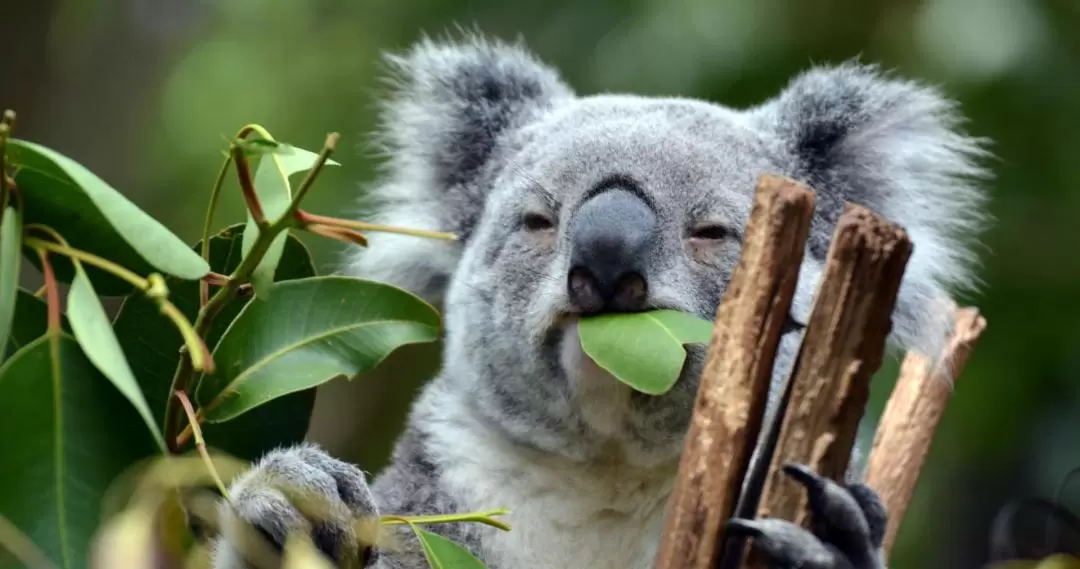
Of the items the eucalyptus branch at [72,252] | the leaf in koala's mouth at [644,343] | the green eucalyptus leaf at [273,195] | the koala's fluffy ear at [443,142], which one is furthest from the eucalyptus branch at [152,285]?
the koala's fluffy ear at [443,142]

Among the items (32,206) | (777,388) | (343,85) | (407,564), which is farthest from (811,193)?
(343,85)

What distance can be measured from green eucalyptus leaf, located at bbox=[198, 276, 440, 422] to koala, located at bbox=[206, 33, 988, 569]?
0.17 m

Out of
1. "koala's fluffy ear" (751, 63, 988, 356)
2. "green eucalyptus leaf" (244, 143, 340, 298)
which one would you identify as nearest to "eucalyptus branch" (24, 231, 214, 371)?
"green eucalyptus leaf" (244, 143, 340, 298)

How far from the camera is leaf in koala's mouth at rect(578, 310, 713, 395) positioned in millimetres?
1465

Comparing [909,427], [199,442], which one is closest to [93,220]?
[199,442]

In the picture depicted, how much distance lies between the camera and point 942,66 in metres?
3.97

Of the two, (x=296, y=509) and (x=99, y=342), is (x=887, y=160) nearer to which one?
(x=296, y=509)

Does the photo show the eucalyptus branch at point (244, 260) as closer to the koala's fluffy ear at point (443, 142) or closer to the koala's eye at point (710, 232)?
the koala's eye at point (710, 232)

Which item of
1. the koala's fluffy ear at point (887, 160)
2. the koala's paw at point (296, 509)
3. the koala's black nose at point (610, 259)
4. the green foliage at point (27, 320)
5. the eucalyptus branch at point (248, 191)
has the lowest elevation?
the koala's paw at point (296, 509)

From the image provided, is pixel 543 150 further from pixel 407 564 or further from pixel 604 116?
pixel 407 564

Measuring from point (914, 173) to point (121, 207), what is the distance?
1600 mm

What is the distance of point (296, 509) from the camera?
1519mm

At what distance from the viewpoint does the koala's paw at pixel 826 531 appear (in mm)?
1297

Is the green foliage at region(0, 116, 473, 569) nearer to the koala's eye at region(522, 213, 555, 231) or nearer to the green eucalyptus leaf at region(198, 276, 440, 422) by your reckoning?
the green eucalyptus leaf at region(198, 276, 440, 422)
